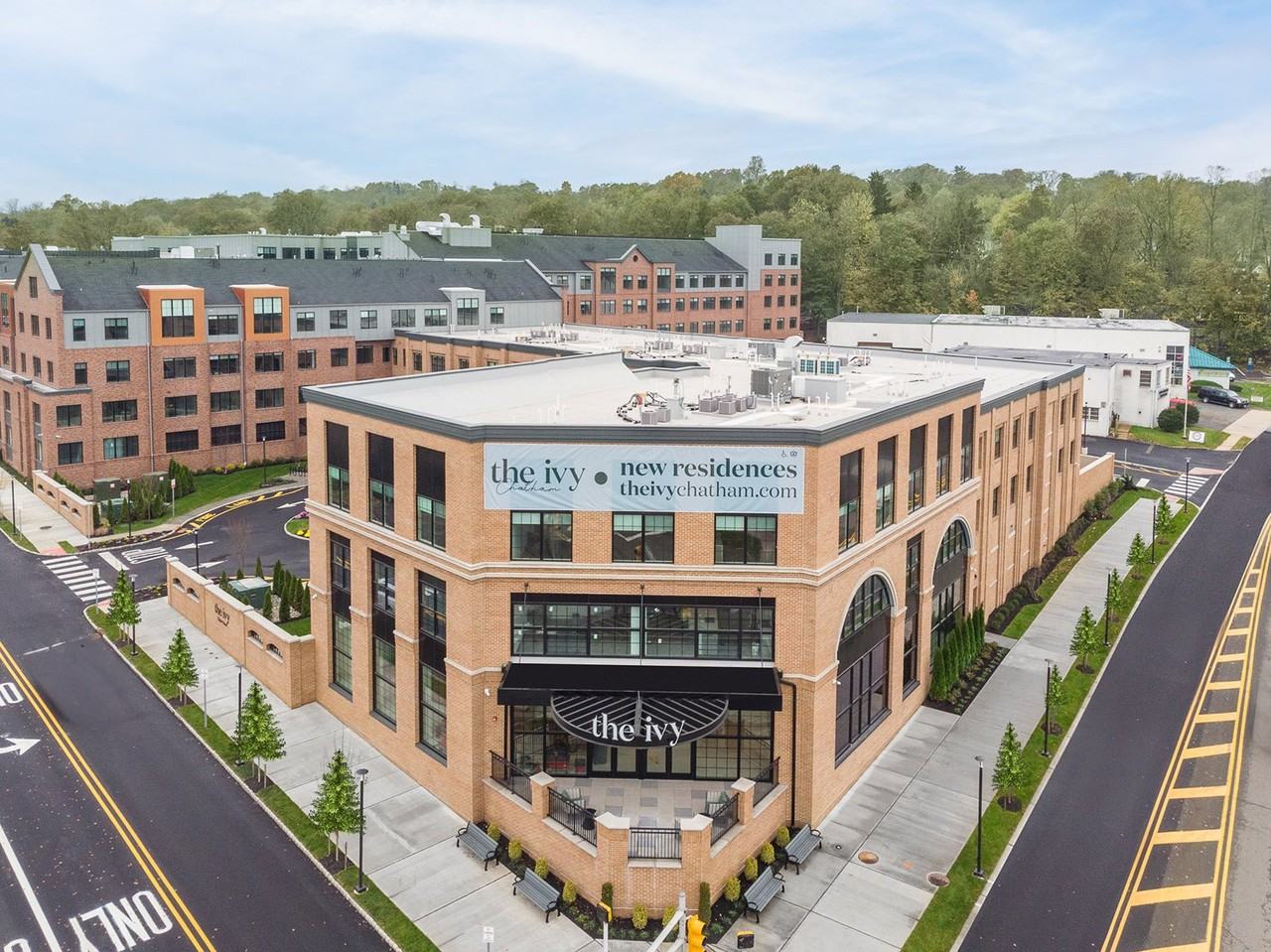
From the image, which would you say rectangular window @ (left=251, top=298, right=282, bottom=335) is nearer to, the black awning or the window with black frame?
the window with black frame

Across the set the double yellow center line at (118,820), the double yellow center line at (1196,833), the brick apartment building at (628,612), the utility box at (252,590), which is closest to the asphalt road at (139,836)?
the double yellow center line at (118,820)

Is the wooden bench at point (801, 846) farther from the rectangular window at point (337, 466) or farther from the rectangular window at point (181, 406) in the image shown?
the rectangular window at point (181, 406)

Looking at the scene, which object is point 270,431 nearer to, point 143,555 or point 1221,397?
point 143,555

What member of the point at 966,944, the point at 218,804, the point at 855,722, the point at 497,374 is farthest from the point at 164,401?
the point at 966,944

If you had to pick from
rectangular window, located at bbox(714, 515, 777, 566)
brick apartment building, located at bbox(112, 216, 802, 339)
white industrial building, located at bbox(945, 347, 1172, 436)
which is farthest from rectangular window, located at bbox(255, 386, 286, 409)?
white industrial building, located at bbox(945, 347, 1172, 436)

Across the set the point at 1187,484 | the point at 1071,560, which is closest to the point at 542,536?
the point at 1071,560
